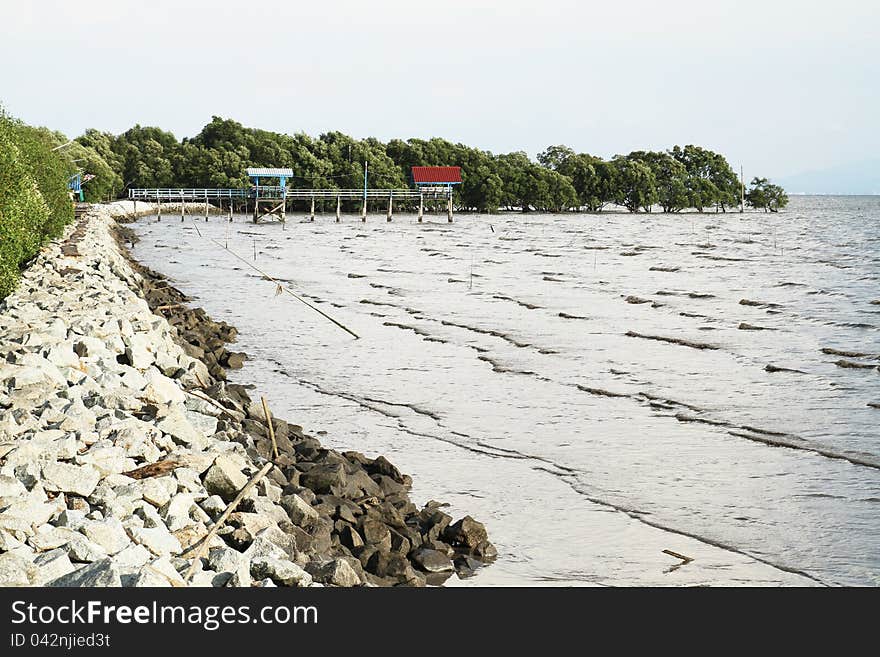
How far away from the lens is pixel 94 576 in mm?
4645

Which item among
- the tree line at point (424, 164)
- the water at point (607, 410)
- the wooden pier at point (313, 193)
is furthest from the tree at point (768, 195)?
the water at point (607, 410)

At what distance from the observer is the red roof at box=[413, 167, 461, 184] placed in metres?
94.3

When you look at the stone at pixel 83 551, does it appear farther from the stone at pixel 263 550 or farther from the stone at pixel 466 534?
the stone at pixel 466 534

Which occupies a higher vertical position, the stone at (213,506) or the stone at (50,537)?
the stone at (50,537)

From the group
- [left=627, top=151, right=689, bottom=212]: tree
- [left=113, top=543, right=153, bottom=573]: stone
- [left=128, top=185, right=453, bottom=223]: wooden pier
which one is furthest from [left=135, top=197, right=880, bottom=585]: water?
[left=627, top=151, right=689, bottom=212]: tree

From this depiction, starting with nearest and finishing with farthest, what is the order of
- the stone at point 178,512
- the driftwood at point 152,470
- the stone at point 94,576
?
the stone at point 94,576
the stone at point 178,512
the driftwood at point 152,470

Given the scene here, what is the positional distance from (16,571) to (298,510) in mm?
2303

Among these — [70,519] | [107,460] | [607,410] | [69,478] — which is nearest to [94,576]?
[70,519]

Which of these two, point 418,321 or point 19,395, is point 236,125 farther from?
point 19,395

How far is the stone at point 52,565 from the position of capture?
Result: 4746 millimetres

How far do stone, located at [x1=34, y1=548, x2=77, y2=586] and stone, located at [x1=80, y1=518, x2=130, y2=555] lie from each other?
30cm

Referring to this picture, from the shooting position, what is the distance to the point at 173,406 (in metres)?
8.15

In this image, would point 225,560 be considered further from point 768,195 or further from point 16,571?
point 768,195

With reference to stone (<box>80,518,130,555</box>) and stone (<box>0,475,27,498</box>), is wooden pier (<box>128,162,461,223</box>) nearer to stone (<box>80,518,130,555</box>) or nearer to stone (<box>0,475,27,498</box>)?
stone (<box>0,475,27,498</box>)
